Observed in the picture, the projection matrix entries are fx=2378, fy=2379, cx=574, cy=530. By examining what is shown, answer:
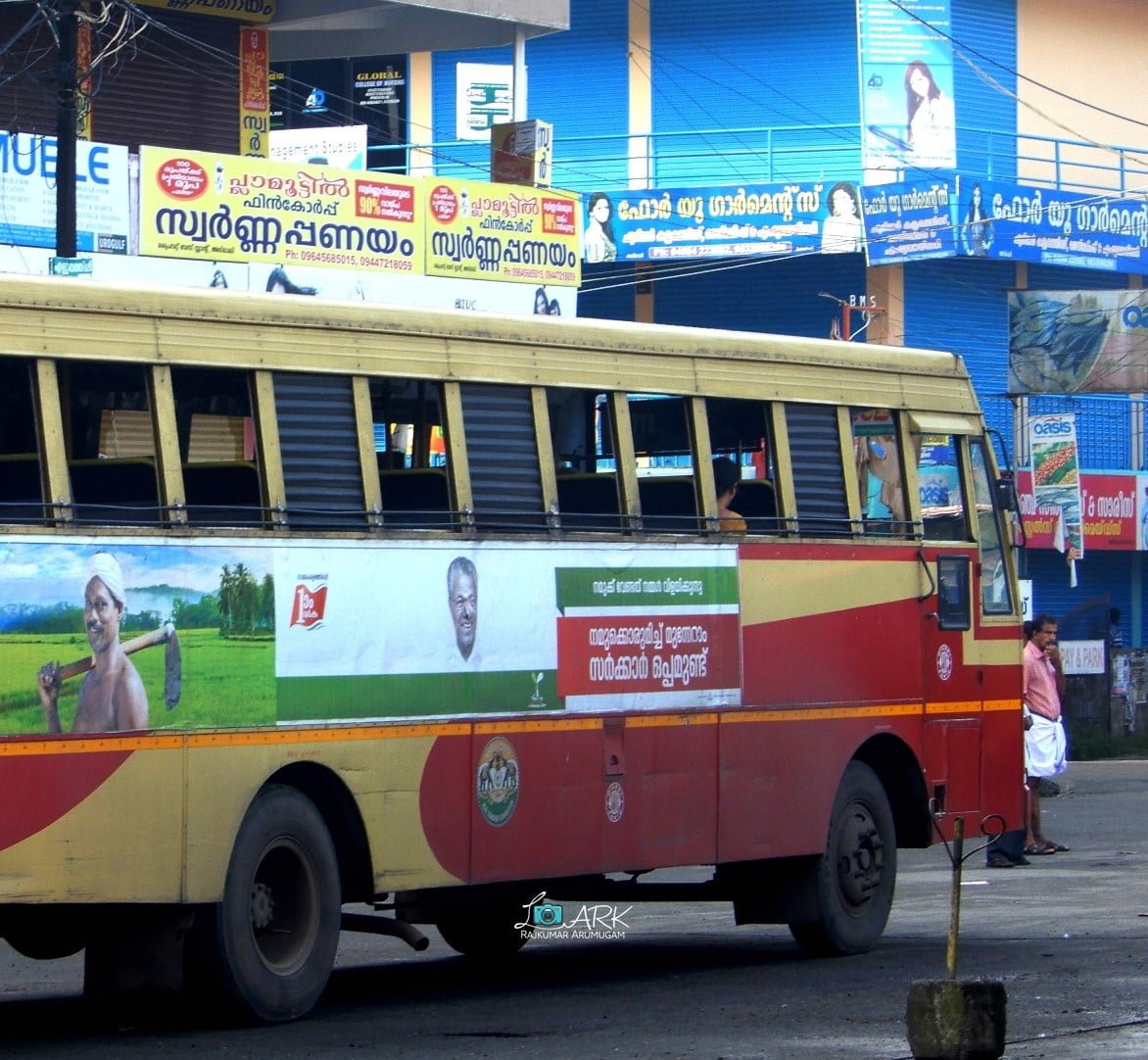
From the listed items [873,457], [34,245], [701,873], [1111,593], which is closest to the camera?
[873,457]

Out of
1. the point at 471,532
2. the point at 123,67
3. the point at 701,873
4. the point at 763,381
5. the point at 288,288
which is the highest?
the point at 123,67

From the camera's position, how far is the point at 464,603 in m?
10.8

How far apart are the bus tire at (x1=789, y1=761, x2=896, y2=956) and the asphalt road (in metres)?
0.20

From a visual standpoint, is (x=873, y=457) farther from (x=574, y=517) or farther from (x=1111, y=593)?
(x=1111, y=593)

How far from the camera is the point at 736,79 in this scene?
37781mm

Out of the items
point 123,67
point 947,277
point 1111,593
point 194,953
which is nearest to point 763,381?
point 194,953

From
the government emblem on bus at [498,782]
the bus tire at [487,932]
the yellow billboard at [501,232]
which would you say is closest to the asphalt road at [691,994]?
the bus tire at [487,932]

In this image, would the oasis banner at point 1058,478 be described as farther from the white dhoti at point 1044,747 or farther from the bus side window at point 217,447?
the bus side window at point 217,447

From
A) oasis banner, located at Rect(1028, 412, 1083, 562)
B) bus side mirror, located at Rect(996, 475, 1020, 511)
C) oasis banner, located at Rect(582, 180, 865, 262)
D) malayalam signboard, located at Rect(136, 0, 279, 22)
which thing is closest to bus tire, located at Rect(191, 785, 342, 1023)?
bus side mirror, located at Rect(996, 475, 1020, 511)

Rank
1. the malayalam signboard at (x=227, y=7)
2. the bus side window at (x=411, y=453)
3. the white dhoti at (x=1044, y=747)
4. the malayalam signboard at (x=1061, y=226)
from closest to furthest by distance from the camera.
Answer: the bus side window at (x=411, y=453), the white dhoti at (x=1044, y=747), the malayalam signboard at (x=227, y=7), the malayalam signboard at (x=1061, y=226)

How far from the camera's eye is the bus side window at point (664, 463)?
38.8ft

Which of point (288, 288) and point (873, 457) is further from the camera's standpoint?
point (288, 288)

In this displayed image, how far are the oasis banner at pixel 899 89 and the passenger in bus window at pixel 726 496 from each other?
2437cm

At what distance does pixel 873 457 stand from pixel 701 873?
5989mm
